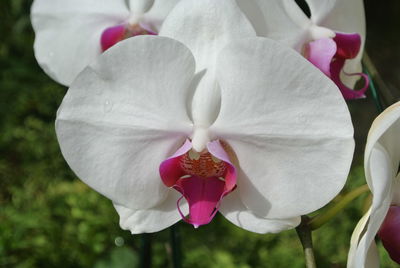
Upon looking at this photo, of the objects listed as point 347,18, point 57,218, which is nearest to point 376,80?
point 347,18

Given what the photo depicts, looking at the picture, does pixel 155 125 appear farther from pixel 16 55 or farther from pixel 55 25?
pixel 16 55

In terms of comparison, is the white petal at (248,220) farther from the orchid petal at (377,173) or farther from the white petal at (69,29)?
the white petal at (69,29)

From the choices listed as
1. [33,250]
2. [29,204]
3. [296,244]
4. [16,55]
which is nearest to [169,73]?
[33,250]

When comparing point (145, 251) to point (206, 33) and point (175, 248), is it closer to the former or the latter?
point (175, 248)

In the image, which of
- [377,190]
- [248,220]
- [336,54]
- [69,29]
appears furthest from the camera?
[69,29]

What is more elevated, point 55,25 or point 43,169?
point 55,25

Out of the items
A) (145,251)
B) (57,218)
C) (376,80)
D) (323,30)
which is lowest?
(57,218)
